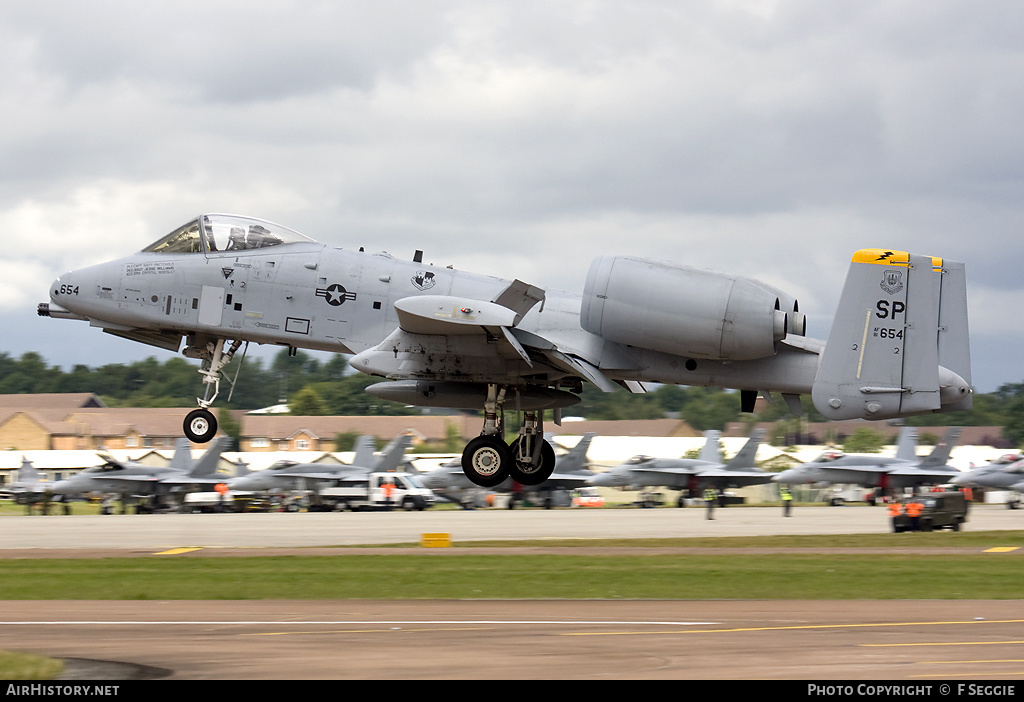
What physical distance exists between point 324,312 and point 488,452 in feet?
12.9

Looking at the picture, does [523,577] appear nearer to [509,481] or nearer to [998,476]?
[509,481]

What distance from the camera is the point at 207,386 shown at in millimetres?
22125

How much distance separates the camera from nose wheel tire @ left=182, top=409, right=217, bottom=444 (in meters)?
21.2

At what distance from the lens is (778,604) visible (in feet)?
67.9

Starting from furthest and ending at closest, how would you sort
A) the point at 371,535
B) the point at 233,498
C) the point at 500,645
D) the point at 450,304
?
the point at 233,498
the point at 371,535
the point at 450,304
the point at 500,645

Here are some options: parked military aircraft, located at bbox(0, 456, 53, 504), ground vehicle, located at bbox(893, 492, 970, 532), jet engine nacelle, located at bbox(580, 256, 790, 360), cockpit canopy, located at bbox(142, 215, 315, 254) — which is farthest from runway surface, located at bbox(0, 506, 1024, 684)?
parked military aircraft, located at bbox(0, 456, 53, 504)

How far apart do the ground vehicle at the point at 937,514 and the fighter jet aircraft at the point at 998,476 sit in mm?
22974

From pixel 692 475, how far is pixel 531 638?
180 ft

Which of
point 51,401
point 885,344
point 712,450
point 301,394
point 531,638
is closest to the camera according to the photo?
point 531,638

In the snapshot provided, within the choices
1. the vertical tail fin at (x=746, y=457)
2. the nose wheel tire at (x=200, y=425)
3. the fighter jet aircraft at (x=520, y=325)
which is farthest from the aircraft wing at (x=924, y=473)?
the nose wheel tire at (x=200, y=425)

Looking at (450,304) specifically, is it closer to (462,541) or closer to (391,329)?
(391,329)

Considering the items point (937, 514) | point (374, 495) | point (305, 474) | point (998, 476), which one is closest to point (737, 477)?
point (998, 476)

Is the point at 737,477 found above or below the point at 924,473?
below

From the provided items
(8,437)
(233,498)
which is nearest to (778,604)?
(233,498)
